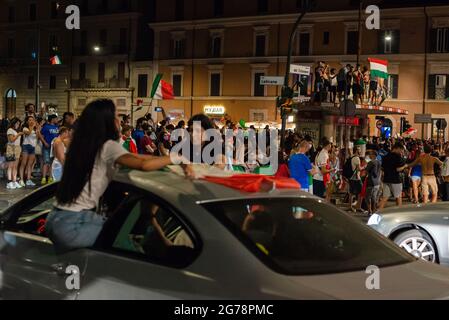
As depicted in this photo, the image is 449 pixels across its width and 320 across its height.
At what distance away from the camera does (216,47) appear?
53812 millimetres

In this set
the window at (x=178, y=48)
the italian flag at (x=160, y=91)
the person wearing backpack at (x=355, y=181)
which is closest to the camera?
the person wearing backpack at (x=355, y=181)

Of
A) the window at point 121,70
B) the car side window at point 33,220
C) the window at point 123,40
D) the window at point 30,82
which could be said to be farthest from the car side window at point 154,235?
the window at point 30,82

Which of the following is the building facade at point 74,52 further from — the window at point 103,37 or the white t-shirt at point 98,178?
the white t-shirt at point 98,178

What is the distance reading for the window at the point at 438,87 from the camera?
45269 mm

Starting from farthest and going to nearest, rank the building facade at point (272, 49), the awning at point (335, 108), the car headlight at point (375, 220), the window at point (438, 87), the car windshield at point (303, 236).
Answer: the building facade at point (272, 49) < the window at point (438, 87) < the awning at point (335, 108) < the car headlight at point (375, 220) < the car windshield at point (303, 236)

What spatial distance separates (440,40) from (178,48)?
22846 mm

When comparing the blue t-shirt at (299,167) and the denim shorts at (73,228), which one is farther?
the blue t-shirt at (299,167)

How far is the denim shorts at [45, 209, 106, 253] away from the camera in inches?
148

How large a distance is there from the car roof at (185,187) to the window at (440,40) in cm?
4496

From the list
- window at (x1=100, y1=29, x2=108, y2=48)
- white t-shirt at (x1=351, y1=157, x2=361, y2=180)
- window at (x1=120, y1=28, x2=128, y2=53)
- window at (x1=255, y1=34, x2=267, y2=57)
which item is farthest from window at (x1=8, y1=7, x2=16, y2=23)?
white t-shirt at (x1=351, y1=157, x2=361, y2=180)

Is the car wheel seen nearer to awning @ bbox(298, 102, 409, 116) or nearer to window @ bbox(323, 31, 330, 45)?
awning @ bbox(298, 102, 409, 116)

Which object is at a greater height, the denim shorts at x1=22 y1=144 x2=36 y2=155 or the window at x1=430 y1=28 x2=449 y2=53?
the window at x1=430 y1=28 x2=449 y2=53

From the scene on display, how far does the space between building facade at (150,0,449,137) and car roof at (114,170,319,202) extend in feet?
133

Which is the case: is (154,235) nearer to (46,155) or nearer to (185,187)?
(185,187)
